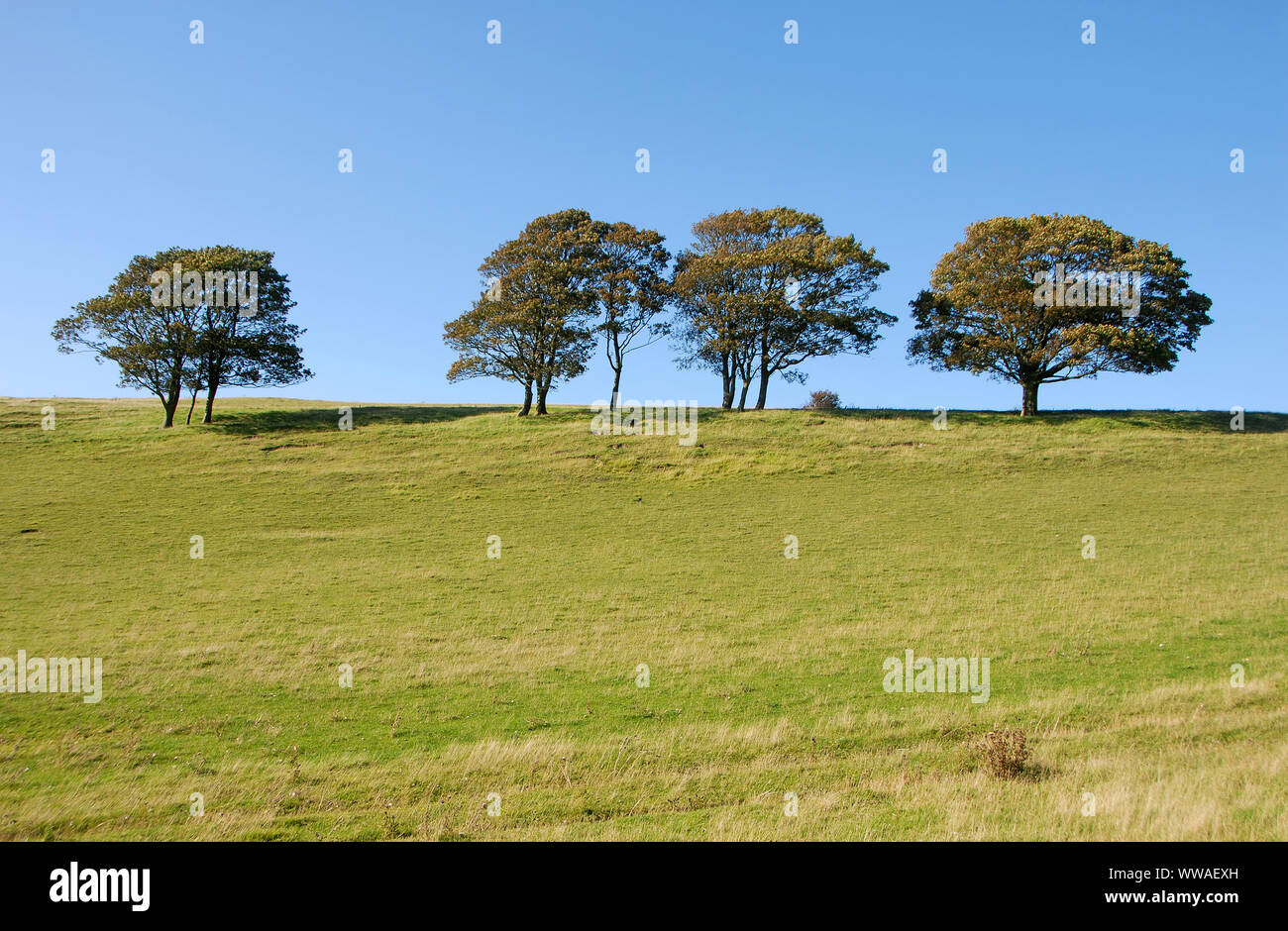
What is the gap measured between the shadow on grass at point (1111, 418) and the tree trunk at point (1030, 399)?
722 millimetres

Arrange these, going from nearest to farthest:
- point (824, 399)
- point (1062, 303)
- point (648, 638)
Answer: point (648, 638)
point (1062, 303)
point (824, 399)

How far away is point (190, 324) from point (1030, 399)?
65190mm

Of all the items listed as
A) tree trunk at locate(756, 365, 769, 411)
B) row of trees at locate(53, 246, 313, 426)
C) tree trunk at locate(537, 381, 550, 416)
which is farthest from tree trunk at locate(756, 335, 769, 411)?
row of trees at locate(53, 246, 313, 426)

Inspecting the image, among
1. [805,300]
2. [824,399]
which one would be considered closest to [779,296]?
[805,300]

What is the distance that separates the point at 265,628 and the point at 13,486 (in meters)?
30.3

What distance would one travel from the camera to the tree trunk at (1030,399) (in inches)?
2263

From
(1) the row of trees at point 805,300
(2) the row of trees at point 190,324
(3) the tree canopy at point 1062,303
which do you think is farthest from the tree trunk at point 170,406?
(3) the tree canopy at point 1062,303

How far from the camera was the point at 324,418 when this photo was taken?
61.7 m

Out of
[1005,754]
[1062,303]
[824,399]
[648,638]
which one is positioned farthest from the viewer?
[824,399]

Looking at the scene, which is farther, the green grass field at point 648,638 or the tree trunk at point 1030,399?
the tree trunk at point 1030,399

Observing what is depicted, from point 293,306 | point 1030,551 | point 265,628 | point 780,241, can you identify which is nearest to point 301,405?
point 293,306

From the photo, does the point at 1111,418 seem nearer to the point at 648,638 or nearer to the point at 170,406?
the point at 648,638

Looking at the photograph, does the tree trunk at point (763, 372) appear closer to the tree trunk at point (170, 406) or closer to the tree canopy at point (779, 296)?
the tree canopy at point (779, 296)

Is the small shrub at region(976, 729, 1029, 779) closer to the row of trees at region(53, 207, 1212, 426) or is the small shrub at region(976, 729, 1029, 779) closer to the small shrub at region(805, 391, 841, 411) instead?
the row of trees at region(53, 207, 1212, 426)
